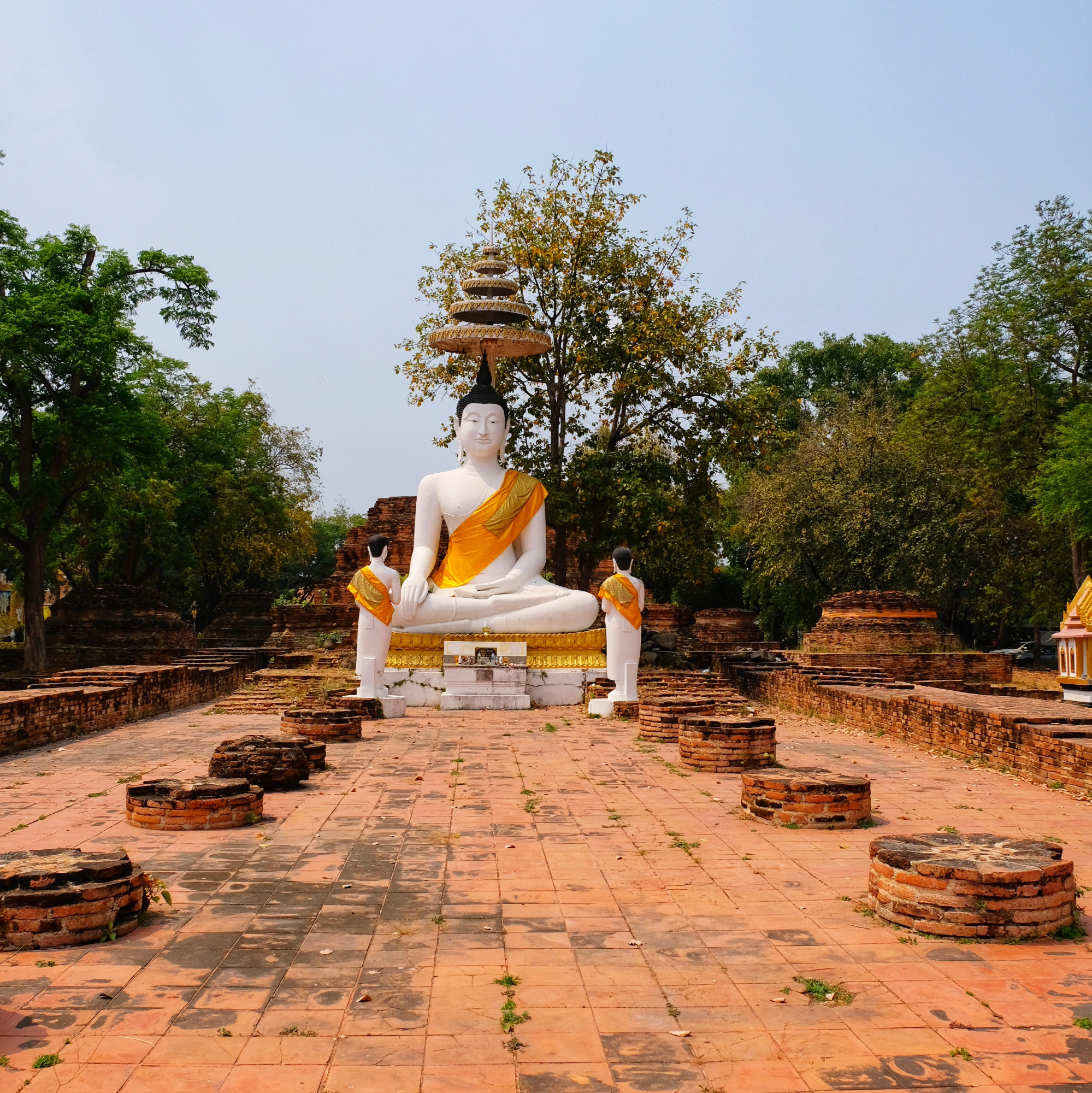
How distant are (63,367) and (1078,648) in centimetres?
1561

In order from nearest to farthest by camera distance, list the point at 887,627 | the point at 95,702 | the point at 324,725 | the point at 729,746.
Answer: the point at 729,746 → the point at 324,725 → the point at 95,702 → the point at 887,627

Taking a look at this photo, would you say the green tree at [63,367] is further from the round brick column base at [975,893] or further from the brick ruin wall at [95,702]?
the round brick column base at [975,893]

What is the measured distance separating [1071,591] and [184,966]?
2427 centimetres

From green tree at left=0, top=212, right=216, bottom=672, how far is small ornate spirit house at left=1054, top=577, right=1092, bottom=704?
14.3 metres

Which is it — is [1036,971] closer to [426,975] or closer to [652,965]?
[652,965]

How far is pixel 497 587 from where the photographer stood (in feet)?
47.8

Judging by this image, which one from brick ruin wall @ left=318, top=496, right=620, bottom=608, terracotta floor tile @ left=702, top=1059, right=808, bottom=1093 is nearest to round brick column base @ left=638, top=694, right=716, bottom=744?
terracotta floor tile @ left=702, top=1059, right=808, bottom=1093

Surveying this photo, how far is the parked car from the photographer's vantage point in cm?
3044

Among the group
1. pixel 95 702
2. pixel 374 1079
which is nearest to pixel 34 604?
pixel 95 702

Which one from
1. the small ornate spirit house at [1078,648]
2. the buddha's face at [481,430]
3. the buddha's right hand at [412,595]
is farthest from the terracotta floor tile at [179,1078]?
the buddha's face at [481,430]

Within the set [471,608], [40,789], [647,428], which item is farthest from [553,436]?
[40,789]

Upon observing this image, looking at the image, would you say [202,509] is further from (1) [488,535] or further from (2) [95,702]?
(2) [95,702]

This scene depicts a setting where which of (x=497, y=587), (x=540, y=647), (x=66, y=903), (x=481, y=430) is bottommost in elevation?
(x=66, y=903)

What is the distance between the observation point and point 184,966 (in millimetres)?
3891
